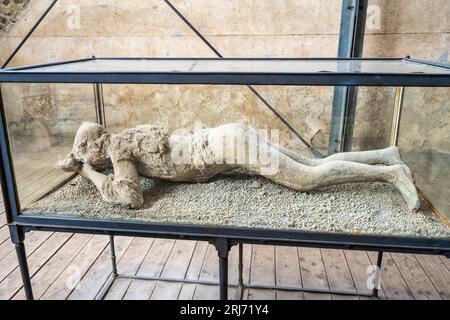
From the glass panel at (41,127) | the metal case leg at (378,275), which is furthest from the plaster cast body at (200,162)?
the metal case leg at (378,275)

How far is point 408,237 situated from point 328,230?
1.03ft

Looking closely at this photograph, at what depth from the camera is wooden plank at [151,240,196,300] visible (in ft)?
8.29

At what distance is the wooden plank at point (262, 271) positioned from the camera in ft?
8.35

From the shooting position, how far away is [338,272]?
2.76 m

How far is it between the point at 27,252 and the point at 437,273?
2.87 meters

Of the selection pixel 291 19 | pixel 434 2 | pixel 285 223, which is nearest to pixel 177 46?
pixel 291 19

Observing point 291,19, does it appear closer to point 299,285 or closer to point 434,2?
point 434,2

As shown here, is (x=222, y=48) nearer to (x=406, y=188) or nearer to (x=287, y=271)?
(x=287, y=271)

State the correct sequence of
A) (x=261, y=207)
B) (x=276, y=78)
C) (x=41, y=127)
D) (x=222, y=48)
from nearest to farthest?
1. (x=276, y=78)
2. (x=261, y=207)
3. (x=41, y=127)
4. (x=222, y=48)

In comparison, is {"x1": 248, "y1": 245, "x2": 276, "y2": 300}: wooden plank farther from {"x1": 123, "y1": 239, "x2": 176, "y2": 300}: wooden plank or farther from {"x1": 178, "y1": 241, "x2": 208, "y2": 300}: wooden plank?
{"x1": 123, "y1": 239, "x2": 176, "y2": 300}: wooden plank

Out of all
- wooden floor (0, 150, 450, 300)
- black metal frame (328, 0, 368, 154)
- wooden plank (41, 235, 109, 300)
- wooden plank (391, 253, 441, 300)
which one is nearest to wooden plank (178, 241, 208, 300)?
wooden floor (0, 150, 450, 300)

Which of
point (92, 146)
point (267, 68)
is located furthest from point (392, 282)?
point (92, 146)

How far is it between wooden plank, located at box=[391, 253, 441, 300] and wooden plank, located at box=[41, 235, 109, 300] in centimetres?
214

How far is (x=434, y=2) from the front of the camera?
3.34 m
